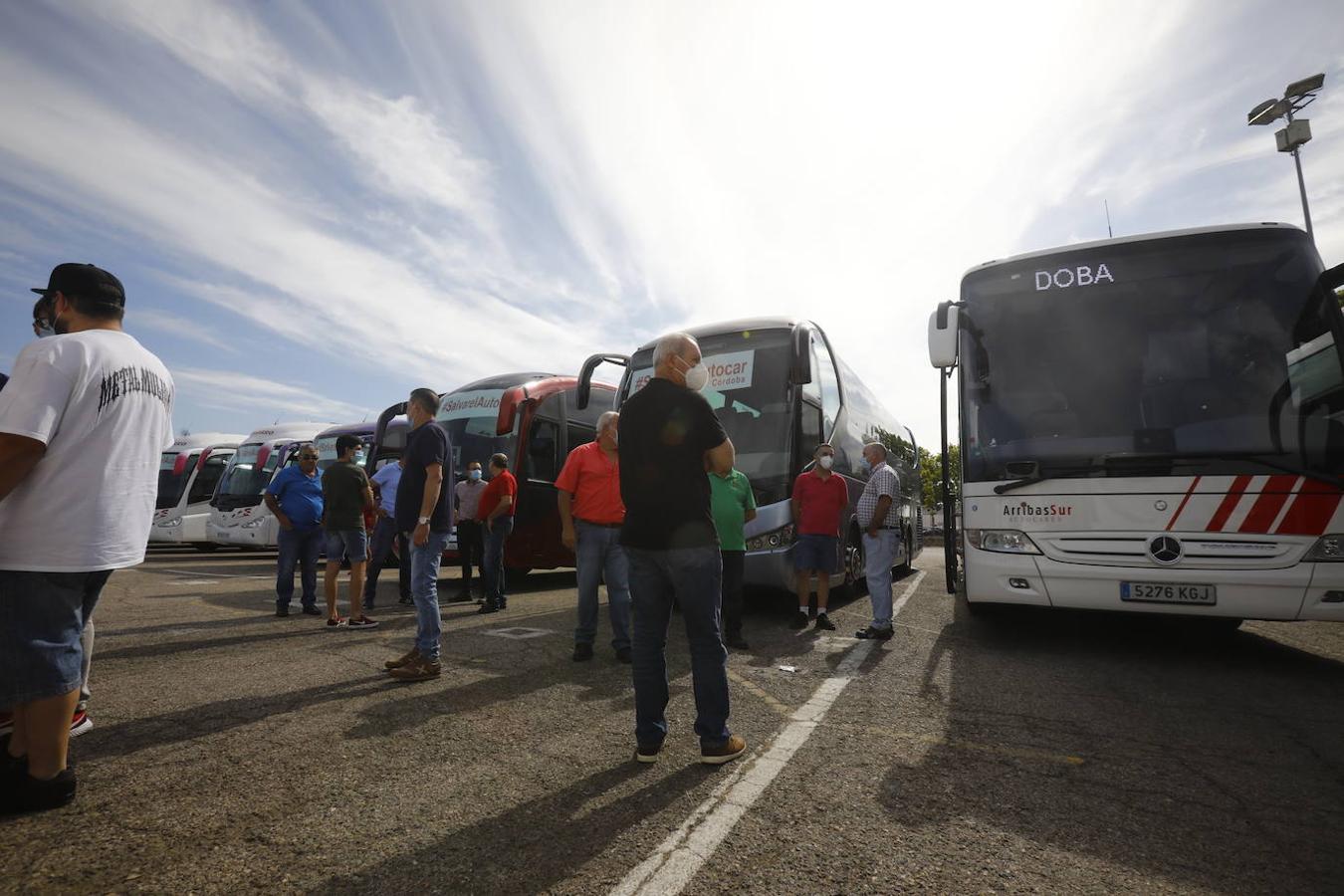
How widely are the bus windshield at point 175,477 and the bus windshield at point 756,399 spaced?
702 inches

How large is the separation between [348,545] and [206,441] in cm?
1838

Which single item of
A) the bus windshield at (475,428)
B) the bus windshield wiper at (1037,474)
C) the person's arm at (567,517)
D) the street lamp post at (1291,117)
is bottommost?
the person's arm at (567,517)

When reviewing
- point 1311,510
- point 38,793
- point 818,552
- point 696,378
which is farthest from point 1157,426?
point 38,793

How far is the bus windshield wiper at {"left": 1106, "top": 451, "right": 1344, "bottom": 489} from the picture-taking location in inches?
185

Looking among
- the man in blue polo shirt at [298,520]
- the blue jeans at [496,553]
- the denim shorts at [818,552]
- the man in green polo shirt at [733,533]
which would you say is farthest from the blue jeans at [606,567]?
the man in blue polo shirt at [298,520]

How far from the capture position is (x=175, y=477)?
750 inches

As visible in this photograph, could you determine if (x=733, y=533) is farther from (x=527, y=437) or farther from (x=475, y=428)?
(x=475, y=428)

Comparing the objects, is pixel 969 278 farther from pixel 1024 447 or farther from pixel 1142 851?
pixel 1142 851

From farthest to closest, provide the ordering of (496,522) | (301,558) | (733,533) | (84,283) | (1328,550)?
(496,522) → (301,558) → (733,533) → (1328,550) → (84,283)

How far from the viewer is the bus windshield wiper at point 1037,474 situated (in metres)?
5.33

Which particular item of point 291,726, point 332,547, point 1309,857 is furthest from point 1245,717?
point 332,547

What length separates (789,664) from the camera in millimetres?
5227

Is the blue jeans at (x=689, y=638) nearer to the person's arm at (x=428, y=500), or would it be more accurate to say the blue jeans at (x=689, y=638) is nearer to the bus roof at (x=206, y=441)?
the person's arm at (x=428, y=500)

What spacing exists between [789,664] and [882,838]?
2858 mm
